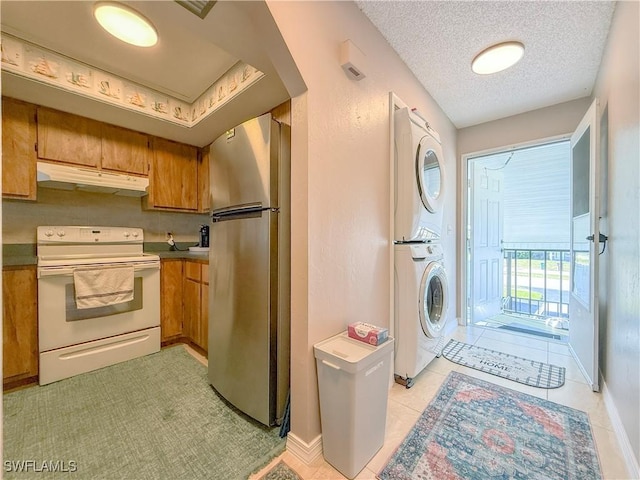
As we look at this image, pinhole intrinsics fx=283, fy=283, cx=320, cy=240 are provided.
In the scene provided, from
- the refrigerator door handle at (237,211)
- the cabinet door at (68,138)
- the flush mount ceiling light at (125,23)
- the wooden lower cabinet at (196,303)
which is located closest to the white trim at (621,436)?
the refrigerator door handle at (237,211)

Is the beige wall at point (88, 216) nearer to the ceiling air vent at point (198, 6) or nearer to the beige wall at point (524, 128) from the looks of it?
the ceiling air vent at point (198, 6)

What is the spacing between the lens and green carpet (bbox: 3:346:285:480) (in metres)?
1.40

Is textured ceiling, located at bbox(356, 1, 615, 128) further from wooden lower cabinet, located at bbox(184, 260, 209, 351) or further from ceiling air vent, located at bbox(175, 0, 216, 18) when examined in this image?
wooden lower cabinet, located at bbox(184, 260, 209, 351)

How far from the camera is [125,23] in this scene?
169cm

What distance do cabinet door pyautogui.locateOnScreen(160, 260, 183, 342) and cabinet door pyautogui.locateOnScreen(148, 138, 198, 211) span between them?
24.9 inches

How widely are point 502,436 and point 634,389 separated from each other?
0.67 meters

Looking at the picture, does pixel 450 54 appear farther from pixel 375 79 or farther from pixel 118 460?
pixel 118 460

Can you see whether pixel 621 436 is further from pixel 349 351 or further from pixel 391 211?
pixel 391 211

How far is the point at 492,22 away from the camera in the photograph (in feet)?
6.11

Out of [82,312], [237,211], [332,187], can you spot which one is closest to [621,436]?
[332,187]

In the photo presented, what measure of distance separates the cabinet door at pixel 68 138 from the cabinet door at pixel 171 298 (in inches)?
43.4

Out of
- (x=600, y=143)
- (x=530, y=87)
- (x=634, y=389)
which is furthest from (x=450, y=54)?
(x=634, y=389)

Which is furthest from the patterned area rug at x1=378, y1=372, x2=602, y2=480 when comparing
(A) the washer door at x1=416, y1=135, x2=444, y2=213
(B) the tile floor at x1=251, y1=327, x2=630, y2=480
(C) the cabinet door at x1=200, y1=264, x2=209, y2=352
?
(C) the cabinet door at x1=200, y1=264, x2=209, y2=352

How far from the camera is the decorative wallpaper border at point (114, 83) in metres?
1.84
